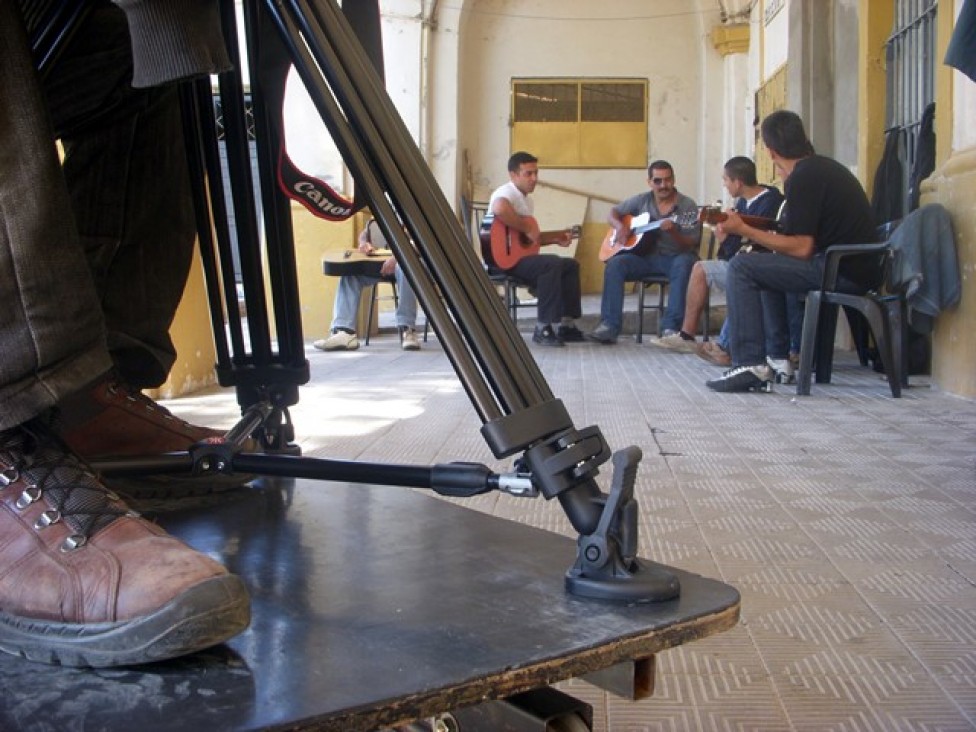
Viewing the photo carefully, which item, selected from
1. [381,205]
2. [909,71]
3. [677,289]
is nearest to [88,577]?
[381,205]

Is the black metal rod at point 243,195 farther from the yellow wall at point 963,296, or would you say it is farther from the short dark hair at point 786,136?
the short dark hair at point 786,136

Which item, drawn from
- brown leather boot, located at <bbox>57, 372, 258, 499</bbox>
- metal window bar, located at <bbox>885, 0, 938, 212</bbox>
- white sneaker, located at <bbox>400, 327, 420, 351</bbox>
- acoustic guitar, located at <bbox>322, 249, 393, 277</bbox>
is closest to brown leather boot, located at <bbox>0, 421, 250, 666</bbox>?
brown leather boot, located at <bbox>57, 372, 258, 499</bbox>

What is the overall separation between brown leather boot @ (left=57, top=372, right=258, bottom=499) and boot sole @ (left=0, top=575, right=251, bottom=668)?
0.57 m

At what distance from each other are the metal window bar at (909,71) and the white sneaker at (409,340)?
3.59 metres

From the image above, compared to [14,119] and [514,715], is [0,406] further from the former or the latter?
[514,715]

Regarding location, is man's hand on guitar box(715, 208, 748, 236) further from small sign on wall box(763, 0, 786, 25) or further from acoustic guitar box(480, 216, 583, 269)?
small sign on wall box(763, 0, 786, 25)

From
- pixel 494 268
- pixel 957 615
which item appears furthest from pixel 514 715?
pixel 494 268

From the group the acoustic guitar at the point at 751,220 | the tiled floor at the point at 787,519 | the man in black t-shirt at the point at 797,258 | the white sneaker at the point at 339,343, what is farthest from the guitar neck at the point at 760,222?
the white sneaker at the point at 339,343

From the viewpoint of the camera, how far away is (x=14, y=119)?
1094 mm

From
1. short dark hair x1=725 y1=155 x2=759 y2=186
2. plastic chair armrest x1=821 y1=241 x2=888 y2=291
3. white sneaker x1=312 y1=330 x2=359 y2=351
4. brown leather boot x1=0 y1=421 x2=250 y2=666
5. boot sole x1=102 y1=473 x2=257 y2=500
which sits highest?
short dark hair x1=725 y1=155 x2=759 y2=186

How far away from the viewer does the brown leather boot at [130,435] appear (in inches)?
64.5

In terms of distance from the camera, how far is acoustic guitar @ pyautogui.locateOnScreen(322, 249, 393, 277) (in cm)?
888

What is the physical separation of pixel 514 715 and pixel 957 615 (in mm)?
1206

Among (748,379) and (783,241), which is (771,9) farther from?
(748,379)
